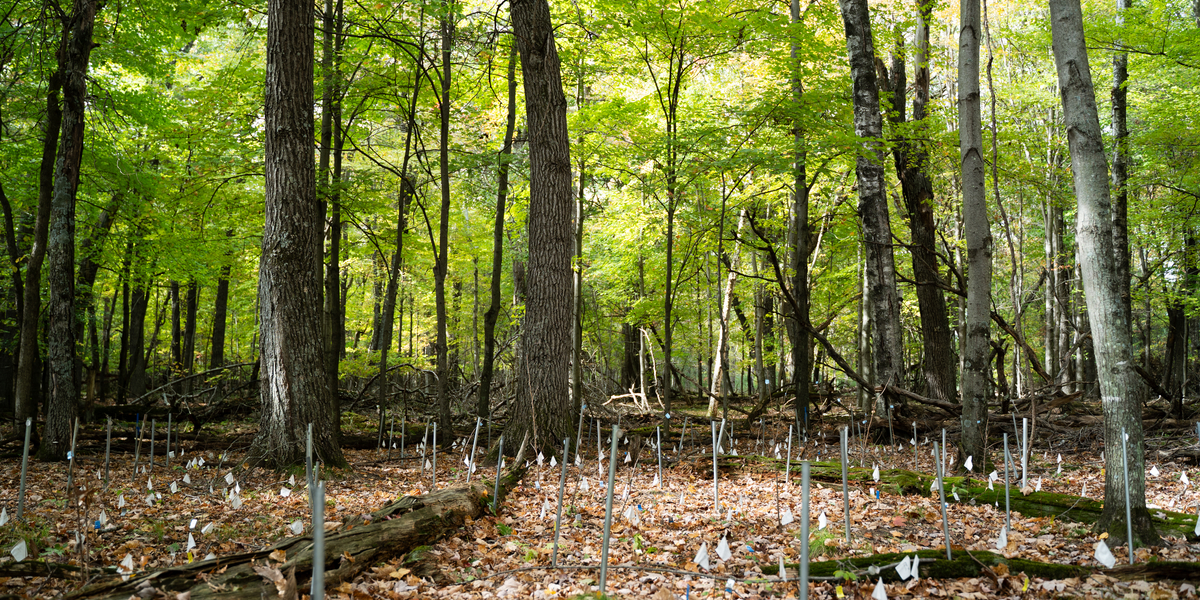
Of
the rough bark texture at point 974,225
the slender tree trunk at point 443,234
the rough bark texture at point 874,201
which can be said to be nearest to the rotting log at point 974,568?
the rough bark texture at point 974,225

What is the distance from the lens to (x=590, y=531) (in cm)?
468

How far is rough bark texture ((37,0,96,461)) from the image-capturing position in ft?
22.9

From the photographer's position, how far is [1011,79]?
64.0ft

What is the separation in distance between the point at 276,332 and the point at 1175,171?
699 inches

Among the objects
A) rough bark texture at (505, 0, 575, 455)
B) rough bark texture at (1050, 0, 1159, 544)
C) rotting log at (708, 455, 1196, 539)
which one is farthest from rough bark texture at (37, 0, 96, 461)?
rough bark texture at (1050, 0, 1159, 544)

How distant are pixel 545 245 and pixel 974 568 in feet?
17.7

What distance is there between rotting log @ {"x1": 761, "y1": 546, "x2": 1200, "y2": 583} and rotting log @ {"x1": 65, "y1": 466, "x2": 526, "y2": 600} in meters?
2.09

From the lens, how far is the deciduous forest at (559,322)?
3.76 metres

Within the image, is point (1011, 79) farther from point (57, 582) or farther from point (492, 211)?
point (57, 582)

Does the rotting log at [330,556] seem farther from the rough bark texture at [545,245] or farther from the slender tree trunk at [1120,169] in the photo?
the slender tree trunk at [1120,169]

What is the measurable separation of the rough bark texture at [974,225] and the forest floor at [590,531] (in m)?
0.98

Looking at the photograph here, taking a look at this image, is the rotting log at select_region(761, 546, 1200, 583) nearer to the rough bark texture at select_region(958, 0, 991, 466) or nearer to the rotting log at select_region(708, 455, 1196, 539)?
the rotting log at select_region(708, 455, 1196, 539)

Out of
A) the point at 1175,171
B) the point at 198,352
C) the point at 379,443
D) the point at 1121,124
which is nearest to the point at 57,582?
the point at 379,443

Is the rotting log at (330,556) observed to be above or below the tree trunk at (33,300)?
below
